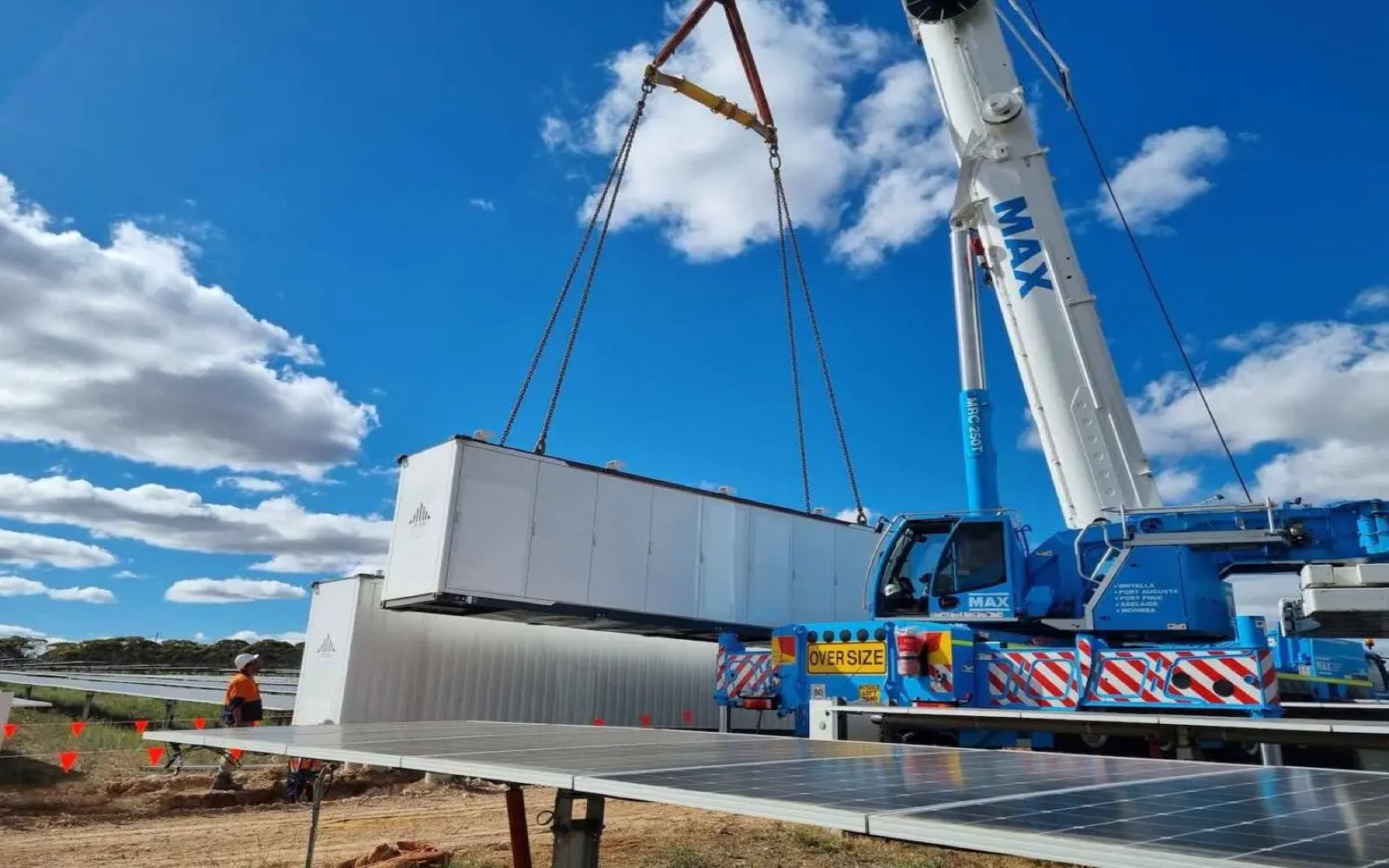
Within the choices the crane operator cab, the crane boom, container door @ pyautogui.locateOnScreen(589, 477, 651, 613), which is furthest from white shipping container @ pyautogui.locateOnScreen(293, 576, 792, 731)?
the crane boom

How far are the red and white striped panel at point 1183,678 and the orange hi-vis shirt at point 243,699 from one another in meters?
9.18

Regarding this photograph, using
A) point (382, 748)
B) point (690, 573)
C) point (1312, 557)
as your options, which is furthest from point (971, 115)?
point (382, 748)

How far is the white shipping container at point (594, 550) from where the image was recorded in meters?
11.7

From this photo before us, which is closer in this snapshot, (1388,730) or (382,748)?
(382,748)

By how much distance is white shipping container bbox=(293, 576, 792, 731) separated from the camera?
40.7ft

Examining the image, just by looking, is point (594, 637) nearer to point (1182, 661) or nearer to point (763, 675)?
point (763, 675)

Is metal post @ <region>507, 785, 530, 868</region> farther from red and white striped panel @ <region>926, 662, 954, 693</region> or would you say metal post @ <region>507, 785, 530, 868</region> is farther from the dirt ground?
red and white striped panel @ <region>926, 662, 954, 693</region>

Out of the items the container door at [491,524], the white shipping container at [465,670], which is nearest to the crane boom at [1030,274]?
the container door at [491,524]

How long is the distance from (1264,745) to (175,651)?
47.5 metres

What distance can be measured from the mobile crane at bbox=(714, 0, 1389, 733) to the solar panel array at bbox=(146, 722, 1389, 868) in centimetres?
432

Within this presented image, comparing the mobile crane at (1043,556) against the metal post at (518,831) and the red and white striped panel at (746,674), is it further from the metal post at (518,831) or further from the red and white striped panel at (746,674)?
the metal post at (518,831)

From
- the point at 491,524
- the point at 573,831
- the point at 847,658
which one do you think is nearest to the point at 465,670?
the point at 491,524

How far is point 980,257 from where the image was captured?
39.7 ft

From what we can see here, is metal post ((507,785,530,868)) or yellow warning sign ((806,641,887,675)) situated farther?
yellow warning sign ((806,641,887,675))
